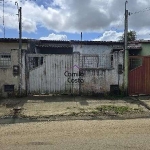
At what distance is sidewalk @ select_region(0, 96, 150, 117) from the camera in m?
10.1

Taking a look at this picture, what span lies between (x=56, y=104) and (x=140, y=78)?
178 inches

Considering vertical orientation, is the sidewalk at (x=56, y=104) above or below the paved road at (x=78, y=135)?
above

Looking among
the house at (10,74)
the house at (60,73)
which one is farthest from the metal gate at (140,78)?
the house at (10,74)

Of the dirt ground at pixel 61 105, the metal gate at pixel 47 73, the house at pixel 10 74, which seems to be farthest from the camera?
the metal gate at pixel 47 73

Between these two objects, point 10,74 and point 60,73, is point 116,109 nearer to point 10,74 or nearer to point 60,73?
point 60,73

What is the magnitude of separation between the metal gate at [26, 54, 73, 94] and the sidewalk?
0.53 metres

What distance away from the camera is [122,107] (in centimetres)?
1065

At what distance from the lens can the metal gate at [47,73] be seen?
1337 centimetres

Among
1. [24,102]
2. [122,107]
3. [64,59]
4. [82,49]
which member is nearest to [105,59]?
[64,59]

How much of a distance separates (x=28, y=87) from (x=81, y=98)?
265cm

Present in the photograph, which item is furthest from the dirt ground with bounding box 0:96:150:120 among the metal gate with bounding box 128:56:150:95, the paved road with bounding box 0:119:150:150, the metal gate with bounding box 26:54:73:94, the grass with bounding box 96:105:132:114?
the paved road with bounding box 0:119:150:150

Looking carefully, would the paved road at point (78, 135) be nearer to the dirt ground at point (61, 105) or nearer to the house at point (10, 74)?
the dirt ground at point (61, 105)

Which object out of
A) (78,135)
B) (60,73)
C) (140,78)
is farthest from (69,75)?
(78,135)

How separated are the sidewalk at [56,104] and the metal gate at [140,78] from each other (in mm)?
1119
